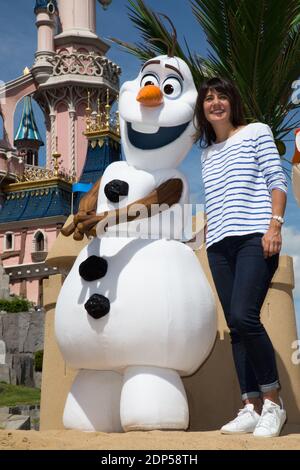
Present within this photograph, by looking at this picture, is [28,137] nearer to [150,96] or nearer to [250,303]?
[150,96]

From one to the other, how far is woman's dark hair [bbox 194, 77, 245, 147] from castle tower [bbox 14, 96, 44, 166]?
91.1 feet

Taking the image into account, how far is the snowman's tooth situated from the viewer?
479 cm

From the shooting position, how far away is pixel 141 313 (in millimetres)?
4379

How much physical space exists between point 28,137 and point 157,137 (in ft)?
94.0

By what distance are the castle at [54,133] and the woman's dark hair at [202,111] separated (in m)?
21.2

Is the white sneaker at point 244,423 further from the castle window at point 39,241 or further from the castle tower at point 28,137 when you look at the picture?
the castle tower at point 28,137

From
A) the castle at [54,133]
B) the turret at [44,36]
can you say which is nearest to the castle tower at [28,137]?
the castle at [54,133]

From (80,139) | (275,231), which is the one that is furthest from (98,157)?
Answer: (275,231)

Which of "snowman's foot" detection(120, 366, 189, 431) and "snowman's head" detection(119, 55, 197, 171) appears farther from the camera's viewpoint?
"snowman's head" detection(119, 55, 197, 171)

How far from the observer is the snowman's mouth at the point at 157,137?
4.80 m

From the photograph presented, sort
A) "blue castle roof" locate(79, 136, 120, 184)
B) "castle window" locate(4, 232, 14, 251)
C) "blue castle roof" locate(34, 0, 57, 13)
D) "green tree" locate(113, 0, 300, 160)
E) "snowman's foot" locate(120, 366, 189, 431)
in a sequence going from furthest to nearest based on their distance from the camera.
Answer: "blue castle roof" locate(34, 0, 57, 13)
"castle window" locate(4, 232, 14, 251)
"blue castle roof" locate(79, 136, 120, 184)
"green tree" locate(113, 0, 300, 160)
"snowman's foot" locate(120, 366, 189, 431)

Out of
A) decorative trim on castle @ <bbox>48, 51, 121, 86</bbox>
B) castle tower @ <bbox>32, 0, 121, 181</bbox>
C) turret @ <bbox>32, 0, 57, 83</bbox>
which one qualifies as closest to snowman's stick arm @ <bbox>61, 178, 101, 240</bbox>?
castle tower @ <bbox>32, 0, 121, 181</bbox>

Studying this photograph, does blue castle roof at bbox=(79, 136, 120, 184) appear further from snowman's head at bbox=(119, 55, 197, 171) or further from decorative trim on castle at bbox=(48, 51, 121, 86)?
snowman's head at bbox=(119, 55, 197, 171)

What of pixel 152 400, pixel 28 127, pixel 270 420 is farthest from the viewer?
pixel 28 127
